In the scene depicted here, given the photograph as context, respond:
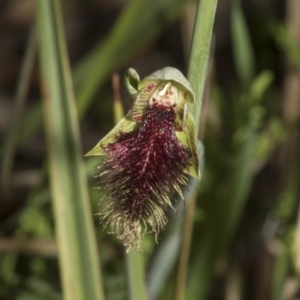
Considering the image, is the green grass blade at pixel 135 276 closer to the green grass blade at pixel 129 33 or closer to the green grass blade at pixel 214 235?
the green grass blade at pixel 214 235

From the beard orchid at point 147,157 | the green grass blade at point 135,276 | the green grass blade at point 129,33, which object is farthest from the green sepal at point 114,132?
the green grass blade at point 129,33

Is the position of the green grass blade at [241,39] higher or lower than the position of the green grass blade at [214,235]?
higher

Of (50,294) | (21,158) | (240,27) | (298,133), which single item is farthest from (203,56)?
(21,158)

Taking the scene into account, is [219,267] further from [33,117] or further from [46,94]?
[46,94]

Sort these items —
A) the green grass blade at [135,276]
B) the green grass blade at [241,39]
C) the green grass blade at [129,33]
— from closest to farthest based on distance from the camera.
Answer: the green grass blade at [135,276] < the green grass blade at [241,39] < the green grass blade at [129,33]

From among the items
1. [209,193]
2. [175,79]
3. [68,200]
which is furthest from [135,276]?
[209,193]

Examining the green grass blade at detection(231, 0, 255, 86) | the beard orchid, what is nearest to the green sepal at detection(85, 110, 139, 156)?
the beard orchid

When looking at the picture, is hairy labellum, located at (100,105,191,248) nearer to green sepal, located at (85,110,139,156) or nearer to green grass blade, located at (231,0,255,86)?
green sepal, located at (85,110,139,156)
